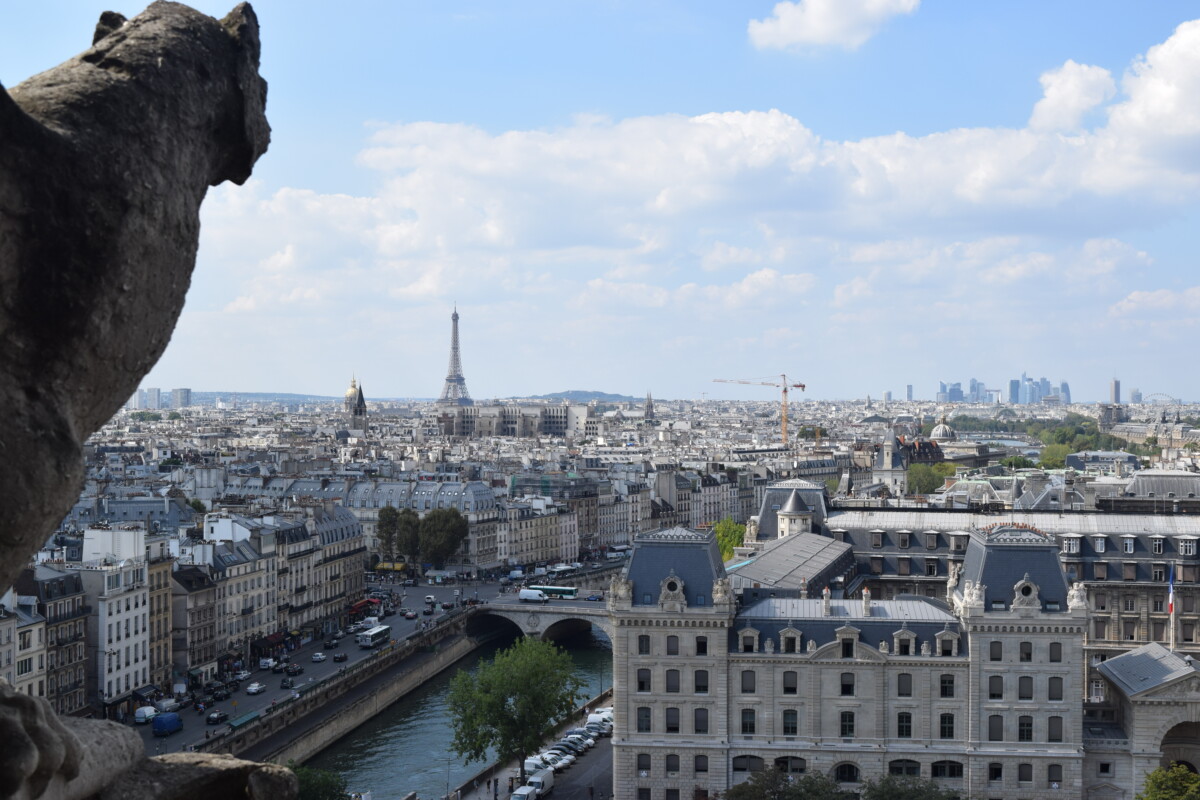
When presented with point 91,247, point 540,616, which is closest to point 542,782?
point 540,616

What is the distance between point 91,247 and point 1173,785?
1451 inches

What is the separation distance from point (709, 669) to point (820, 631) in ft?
11.3

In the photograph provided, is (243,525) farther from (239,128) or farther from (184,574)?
(239,128)

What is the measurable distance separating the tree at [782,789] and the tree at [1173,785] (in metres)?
8.22

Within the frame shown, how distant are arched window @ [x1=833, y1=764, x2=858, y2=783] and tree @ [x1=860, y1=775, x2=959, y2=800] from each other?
2.63 m

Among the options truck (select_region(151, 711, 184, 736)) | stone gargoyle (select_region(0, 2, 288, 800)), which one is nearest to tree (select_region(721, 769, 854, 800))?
truck (select_region(151, 711, 184, 736))

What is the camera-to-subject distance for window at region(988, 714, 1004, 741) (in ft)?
132

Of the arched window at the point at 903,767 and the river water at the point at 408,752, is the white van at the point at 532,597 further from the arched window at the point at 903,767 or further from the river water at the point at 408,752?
the arched window at the point at 903,767

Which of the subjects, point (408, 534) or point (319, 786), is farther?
point (408, 534)

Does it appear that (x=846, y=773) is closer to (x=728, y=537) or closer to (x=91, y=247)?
(x=91, y=247)

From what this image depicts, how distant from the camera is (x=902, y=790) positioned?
36312mm

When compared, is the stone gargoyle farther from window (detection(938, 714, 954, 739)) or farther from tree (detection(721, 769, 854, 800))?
window (detection(938, 714, 954, 739))

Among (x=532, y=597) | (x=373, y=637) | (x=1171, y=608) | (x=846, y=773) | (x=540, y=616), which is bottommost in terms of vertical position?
(x=540, y=616)

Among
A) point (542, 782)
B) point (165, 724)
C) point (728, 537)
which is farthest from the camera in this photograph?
point (728, 537)
